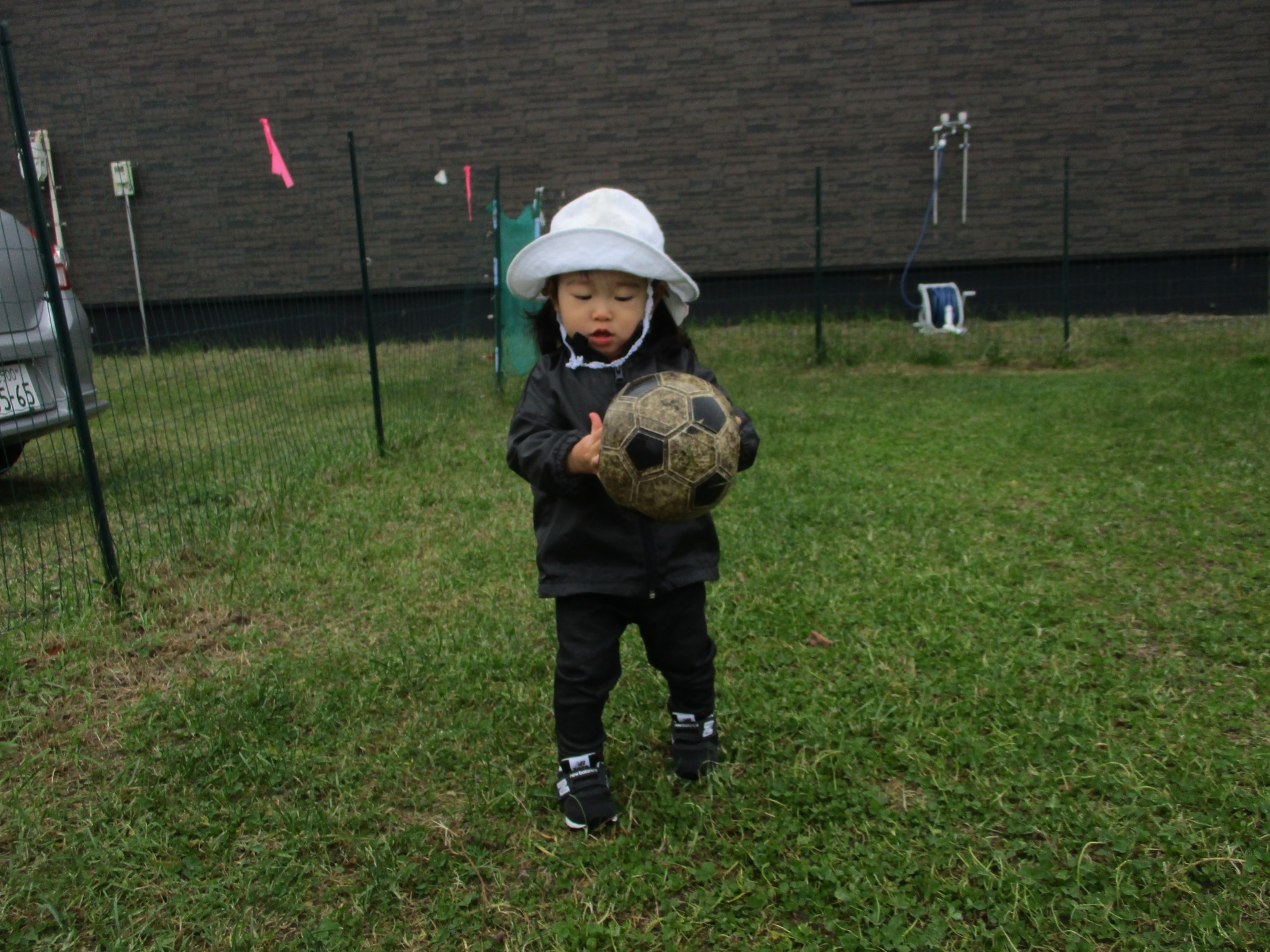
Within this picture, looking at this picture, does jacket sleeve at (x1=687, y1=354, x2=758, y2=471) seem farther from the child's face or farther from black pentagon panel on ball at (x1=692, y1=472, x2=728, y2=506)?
the child's face

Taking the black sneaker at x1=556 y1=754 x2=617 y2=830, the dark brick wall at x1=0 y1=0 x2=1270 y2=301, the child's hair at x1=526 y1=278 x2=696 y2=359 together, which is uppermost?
the dark brick wall at x1=0 y1=0 x2=1270 y2=301

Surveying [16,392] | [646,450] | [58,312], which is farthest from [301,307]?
[646,450]

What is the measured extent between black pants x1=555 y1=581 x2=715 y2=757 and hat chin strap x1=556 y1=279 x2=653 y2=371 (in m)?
0.56

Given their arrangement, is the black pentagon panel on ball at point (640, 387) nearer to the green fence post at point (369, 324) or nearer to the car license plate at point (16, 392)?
the car license plate at point (16, 392)

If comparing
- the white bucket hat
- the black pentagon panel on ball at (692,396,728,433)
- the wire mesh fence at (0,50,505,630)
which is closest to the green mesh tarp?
the wire mesh fence at (0,50,505,630)

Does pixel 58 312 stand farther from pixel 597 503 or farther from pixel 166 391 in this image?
pixel 166 391

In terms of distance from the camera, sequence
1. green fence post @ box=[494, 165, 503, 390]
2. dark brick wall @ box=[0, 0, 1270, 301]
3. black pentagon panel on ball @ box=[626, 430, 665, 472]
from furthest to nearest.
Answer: dark brick wall @ box=[0, 0, 1270, 301] → green fence post @ box=[494, 165, 503, 390] → black pentagon panel on ball @ box=[626, 430, 665, 472]

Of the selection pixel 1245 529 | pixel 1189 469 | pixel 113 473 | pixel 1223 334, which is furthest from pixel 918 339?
pixel 113 473

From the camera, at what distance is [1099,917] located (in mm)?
2066

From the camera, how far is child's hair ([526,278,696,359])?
2.56m

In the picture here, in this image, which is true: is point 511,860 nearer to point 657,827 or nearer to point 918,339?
point 657,827

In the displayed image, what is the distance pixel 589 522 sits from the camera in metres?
2.41

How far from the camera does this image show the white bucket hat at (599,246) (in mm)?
2367

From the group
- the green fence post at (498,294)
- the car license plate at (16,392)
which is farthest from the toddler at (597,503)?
the green fence post at (498,294)
